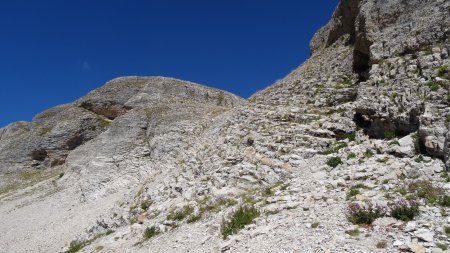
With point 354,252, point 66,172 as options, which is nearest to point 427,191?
point 354,252

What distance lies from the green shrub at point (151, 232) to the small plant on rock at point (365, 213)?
854cm

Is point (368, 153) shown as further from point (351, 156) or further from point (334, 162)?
point (334, 162)

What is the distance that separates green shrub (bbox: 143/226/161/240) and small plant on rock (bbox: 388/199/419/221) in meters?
9.72

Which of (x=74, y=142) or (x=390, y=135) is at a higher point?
(x=74, y=142)

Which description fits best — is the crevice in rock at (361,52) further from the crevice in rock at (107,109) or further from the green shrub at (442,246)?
the crevice in rock at (107,109)

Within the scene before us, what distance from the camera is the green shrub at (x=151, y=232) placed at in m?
15.9

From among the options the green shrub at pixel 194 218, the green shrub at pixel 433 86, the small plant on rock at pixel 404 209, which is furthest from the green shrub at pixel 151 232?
the green shrub at pixel 433 86

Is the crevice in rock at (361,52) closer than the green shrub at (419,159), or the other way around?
the green shrub at (419,159)

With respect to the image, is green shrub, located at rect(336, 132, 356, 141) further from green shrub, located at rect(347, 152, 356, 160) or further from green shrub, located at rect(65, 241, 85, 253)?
green shrub, located at rect(65, 241, 85, 253)

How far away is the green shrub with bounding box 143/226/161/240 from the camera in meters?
15.9

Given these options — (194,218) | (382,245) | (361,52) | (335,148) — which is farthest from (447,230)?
(361,52)

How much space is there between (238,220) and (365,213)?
454cm

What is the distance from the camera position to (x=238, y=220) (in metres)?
13.4

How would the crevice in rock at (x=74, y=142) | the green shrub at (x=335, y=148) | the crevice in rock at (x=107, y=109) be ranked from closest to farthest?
the green shrub at (x=335, y=148), the crevice in rock at (x=74, y=142), the crevice in rock at (x=107, y=109)
